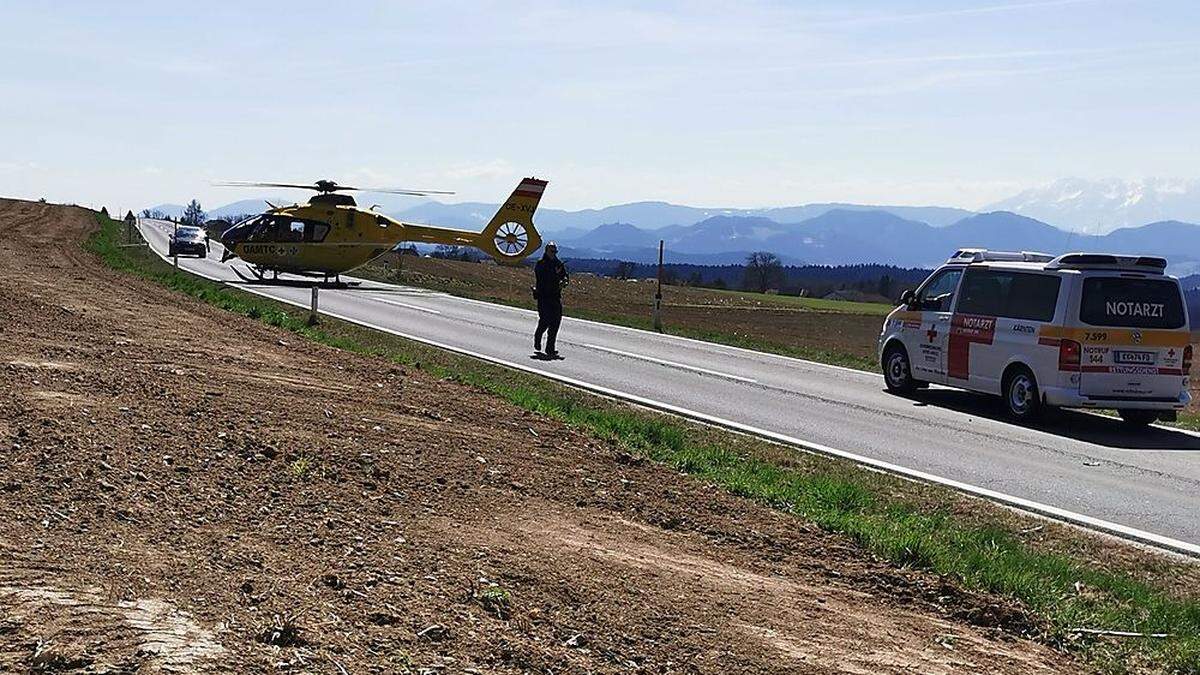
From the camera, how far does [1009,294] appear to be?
16406mm

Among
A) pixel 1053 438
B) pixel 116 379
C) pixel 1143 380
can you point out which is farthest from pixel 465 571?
pixel 1143 380

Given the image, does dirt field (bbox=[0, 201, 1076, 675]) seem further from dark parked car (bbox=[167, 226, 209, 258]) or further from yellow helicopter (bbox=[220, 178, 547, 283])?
dark parked car (bbox=[167, 226, 209, 258])

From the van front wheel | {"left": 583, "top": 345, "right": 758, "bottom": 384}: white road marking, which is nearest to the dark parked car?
{"left": 583, "top": 345, "right": 758, "bottom": 384}: white road marking

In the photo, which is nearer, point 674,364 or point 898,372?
point 898,372

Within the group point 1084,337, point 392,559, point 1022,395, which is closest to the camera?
point 392,559

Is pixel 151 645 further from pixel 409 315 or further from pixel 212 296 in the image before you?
pixel 409 315

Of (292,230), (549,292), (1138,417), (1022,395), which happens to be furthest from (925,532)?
(292,230)

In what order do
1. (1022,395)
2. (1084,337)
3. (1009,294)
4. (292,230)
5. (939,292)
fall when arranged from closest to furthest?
1. (1084,337)
2. (1022,395)
3. (1009,294)
4. (939,292)
5. (292,230)

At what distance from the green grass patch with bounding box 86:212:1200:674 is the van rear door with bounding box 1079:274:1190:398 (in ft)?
16.2

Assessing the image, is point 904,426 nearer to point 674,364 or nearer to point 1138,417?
point 1138,417

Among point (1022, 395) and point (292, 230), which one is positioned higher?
point (292, 230)

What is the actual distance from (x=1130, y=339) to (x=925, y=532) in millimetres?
8081

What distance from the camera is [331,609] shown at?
4.99 m

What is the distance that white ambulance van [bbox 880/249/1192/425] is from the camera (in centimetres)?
1523
